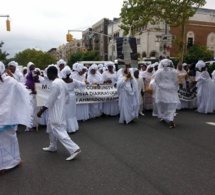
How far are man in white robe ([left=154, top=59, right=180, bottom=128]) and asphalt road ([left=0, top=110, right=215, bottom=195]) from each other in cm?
65

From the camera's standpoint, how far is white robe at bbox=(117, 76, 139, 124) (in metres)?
8.86

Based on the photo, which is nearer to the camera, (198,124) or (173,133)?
(173,133)

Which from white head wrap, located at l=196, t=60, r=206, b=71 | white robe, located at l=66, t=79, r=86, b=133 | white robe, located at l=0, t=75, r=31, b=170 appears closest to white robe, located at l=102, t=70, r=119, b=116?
white robe, located at l=66, t=79, r=86, b=133

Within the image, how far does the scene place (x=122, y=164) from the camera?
5.21 meters

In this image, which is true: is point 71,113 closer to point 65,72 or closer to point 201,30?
point 65,72

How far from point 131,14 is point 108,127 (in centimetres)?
1006

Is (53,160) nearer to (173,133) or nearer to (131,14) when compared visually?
(173,133)

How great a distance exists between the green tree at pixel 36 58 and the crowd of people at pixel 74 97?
79533 mm

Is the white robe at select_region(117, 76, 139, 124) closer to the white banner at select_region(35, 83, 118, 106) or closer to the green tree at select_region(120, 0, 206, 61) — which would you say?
the white banner at select_region(35, 83, 118, 106)

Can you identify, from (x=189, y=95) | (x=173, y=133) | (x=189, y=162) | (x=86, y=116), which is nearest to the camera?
(x=189, y=162)

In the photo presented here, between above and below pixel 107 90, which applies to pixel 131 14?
above

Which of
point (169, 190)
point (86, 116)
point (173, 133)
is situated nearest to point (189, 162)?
point (169, 190)

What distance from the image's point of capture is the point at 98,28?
7806cm

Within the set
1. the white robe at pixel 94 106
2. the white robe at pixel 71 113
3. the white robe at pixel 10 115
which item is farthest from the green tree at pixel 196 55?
the white robe at pixel 10 115
